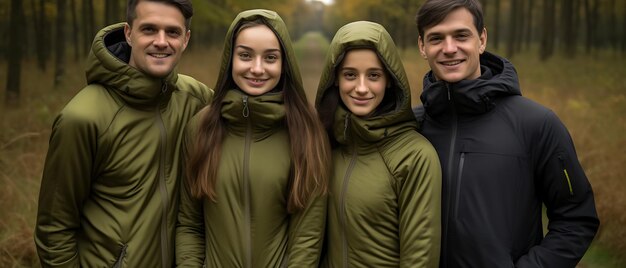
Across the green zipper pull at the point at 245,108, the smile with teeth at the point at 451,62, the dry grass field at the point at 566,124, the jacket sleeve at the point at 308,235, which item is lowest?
the dry grass field at the point at 566,124

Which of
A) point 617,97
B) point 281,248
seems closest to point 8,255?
point 281,248

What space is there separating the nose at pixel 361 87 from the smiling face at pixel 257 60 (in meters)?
0.44

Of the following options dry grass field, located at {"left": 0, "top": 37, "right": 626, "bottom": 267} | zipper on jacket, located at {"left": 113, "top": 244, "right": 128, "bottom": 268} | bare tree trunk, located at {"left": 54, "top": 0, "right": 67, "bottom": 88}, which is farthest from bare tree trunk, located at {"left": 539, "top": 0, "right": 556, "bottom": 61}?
zipper on jacket, located at {"left": 113, "top": 244, "right": 128, "bottom": 268}

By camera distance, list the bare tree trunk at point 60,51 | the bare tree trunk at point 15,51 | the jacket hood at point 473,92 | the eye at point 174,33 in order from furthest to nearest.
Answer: the bare tree trunk at point 60,51
the bare tree trunk at point 15,51
the eye at point 174,33
the jacket hood at point 473,92

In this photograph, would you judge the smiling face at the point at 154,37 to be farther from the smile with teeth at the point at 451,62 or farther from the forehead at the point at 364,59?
the smile with teeth at the point at 451,62

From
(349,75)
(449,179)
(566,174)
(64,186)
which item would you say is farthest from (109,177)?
(566,174)

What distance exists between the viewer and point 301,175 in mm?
2912

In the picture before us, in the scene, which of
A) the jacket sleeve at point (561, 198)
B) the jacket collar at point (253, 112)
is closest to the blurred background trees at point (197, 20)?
the jacket collar at point (253, 112)

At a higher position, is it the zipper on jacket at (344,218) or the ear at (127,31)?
the ear at (127,31)

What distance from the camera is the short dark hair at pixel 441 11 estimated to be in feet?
9.45

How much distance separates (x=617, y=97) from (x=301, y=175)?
945cm

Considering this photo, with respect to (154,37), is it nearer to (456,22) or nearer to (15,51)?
(456,22)

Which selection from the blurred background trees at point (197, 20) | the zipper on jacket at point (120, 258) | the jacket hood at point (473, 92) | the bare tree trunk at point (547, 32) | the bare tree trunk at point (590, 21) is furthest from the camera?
the bare tree trunk at point (590, 21)

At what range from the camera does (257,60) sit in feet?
9.77
